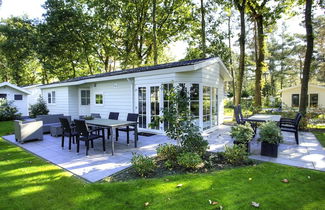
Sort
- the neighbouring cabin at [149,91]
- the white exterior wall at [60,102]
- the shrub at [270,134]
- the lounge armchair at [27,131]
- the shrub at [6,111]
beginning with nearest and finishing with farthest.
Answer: the shrub at [270,134] < the lounge armchair at [27,131] < the neighbouring cabin at [149,91] < the white exterior wall at [60,102] < the shrub at [6,111]

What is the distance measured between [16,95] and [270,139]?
1920 centimetres

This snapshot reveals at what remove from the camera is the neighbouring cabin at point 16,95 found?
1507 cm

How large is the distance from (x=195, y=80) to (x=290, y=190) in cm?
495

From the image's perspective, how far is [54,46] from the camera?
1652 centimetres

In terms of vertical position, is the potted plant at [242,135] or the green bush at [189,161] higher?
the potted plant at [242,135]

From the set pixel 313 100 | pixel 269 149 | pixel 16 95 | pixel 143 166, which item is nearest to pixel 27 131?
pixel 143 166

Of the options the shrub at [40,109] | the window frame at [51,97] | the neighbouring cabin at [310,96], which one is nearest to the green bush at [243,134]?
the window frame at [51,97]

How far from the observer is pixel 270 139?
14.9 feet

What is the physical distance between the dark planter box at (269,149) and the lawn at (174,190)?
74 centimetres

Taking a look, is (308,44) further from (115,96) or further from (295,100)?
(295,100)

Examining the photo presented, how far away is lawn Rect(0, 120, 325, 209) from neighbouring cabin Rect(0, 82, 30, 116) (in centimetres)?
1511

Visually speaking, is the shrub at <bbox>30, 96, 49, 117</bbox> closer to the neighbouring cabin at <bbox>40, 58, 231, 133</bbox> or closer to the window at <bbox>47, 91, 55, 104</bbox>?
the window at <bbox>47, 91, 55, 104</bbox>

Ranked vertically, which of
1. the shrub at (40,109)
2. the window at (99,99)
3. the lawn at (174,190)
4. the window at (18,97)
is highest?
the window at (18,97)

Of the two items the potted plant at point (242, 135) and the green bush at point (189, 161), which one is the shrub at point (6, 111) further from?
the potted plant at point (242, 135)
